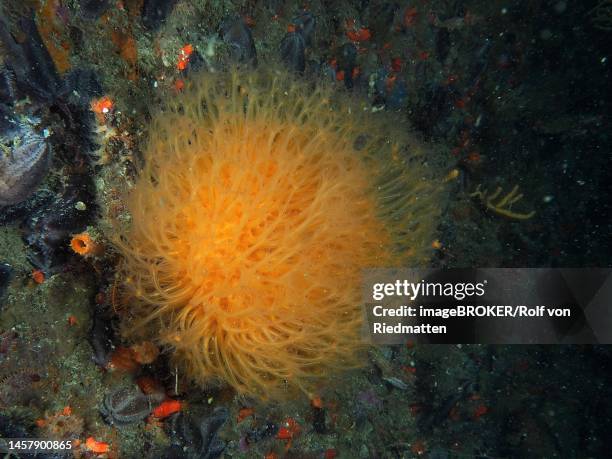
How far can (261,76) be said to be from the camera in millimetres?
2613

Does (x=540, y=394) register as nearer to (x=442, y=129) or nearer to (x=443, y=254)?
(x=443, y=254)

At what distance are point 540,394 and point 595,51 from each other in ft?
10.6

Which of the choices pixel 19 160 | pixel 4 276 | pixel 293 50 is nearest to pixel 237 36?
pixel 293 50

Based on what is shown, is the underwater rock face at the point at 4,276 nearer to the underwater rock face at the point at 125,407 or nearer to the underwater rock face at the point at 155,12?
the underwater rock face at the point at 125,407

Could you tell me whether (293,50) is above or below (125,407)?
above

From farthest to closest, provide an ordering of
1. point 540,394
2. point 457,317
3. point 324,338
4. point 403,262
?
point 540,394, point 457,317, point 403,262, point 324,338

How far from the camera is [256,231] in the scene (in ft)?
7.41

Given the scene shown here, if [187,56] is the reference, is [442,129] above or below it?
above

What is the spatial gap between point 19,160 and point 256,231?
1165 millimetres

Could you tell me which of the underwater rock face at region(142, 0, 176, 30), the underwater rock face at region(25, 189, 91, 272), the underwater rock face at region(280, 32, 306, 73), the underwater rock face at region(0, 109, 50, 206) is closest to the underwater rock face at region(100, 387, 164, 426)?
the underwater rock face at region(25, 189, 91, 272)

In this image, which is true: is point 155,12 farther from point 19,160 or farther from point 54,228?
point 54,228

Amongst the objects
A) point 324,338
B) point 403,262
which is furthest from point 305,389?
point 403,262

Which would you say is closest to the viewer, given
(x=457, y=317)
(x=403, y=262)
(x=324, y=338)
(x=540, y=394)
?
(x=324, y=338)

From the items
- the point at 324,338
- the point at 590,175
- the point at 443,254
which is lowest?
the point at 324,338
